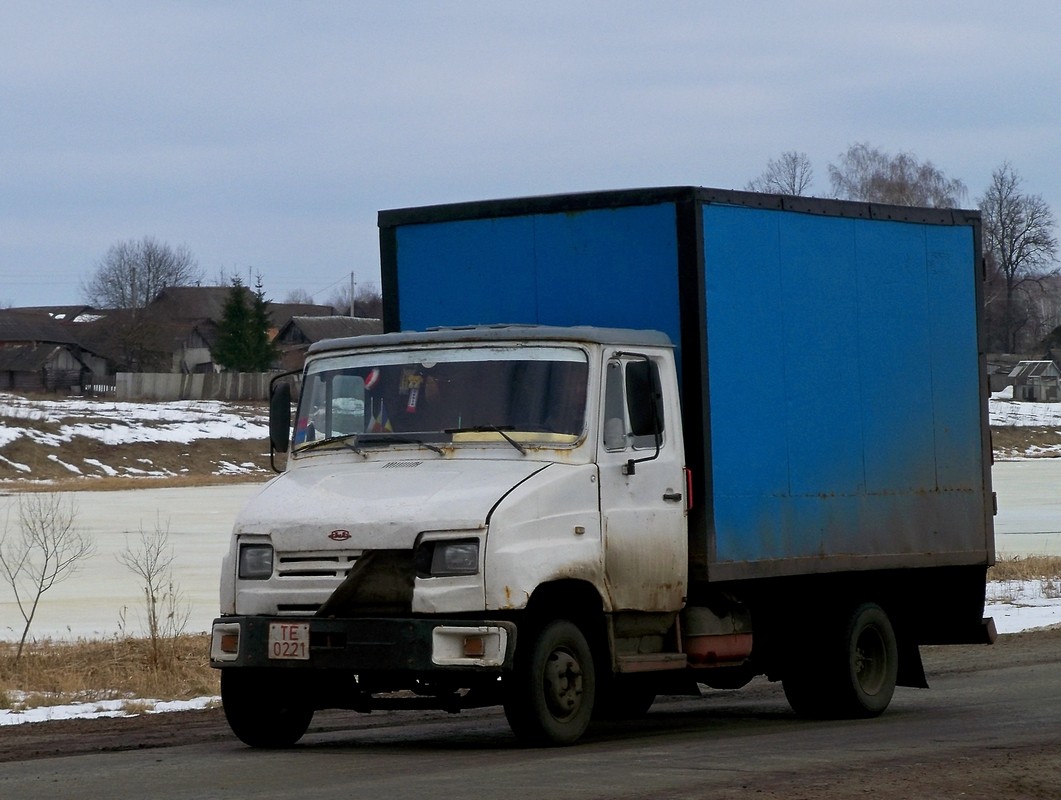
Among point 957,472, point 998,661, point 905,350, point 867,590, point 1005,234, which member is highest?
point 1005,234

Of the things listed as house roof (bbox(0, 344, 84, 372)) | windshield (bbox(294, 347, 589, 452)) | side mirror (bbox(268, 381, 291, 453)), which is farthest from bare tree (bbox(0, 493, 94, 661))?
house roof (bbox(0, 344, 84, 372))

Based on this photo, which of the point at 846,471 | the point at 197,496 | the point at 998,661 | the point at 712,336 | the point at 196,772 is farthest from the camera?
the point at 197,496

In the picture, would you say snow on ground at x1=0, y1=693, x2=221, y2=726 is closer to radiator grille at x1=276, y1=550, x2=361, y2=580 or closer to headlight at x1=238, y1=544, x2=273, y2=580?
headlight at x1=238, y1=544, x2=273, y2=580

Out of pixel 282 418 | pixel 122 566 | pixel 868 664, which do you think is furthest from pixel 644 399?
pixel 122 566

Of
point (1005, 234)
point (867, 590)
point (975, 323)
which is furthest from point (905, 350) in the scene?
point (1005, 234)

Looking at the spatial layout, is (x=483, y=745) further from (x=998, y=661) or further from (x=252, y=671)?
(x=998, y=661)

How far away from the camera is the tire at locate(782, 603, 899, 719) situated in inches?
457

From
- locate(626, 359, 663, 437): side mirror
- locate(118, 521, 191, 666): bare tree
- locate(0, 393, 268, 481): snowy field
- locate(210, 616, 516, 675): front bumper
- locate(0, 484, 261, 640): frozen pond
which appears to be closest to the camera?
locate(210, 616, 516, 675): front bumper

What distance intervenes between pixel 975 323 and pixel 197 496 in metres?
37.4

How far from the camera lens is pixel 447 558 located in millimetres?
9031

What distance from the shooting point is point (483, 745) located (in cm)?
1018

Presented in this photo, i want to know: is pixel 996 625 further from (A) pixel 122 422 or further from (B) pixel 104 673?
(A) pixel 122 422

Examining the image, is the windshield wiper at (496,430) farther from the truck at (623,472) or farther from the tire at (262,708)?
the tire at (262,708)

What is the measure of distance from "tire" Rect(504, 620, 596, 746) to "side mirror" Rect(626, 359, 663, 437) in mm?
1258
